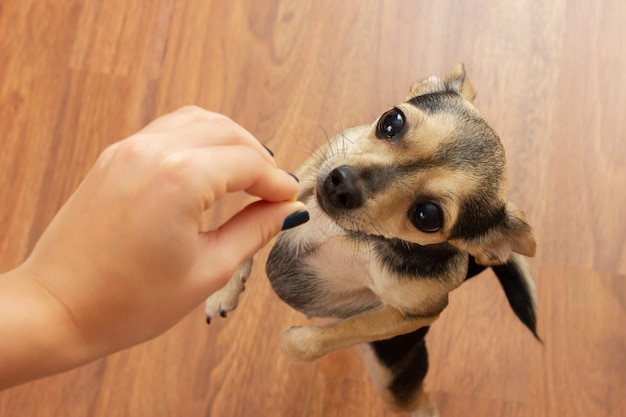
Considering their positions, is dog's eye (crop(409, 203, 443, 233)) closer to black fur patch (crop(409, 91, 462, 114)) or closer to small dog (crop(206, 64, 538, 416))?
small dog (crop(206, 64, 538, 416))

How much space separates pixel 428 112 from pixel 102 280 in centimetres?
97

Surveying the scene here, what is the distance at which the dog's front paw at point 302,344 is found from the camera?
6.07ft

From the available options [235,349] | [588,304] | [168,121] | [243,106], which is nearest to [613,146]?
[588,304]

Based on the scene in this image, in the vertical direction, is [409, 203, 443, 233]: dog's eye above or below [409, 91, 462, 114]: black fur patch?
below

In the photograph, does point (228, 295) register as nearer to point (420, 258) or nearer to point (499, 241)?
point (420, 258)

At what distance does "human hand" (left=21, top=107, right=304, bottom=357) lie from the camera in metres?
0.92

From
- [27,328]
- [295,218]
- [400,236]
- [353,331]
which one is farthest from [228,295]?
[27,328]

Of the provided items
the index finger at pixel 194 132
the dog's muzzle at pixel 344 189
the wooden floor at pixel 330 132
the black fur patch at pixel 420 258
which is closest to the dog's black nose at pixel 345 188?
the dog's muzzle at pixel 344 189

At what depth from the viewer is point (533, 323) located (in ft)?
6.38

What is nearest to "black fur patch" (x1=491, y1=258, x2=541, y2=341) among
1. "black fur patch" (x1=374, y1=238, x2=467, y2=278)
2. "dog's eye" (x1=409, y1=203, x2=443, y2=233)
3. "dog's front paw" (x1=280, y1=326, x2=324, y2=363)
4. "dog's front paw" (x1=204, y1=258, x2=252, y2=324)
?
"black fur patch" (x1=374, y1=238, x2=467, y2=278)

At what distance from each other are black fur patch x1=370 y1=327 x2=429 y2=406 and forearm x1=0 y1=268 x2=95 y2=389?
1.23 m

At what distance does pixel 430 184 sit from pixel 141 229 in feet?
2.71

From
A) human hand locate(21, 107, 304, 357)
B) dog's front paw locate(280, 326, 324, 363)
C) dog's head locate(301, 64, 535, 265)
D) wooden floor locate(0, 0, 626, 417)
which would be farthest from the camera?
wooden floor locate(0, 0, 626, 417)

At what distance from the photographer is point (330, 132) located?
254 cm
